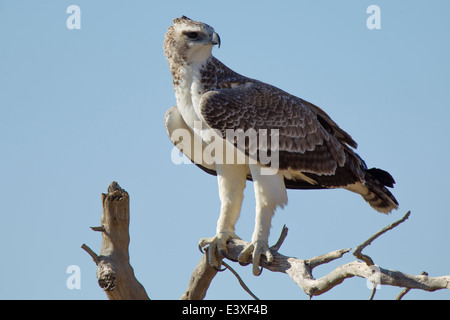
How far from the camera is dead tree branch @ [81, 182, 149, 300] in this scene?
27.2ft

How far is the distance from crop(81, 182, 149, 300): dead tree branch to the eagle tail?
314 cm

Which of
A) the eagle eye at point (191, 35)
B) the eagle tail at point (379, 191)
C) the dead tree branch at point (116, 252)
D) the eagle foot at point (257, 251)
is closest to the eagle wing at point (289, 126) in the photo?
the eagle tail at point (379, 191)

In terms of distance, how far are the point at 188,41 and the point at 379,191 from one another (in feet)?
9.96

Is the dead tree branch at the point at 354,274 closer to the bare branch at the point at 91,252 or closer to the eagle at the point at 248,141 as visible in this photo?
the eagle at the point at 248,141

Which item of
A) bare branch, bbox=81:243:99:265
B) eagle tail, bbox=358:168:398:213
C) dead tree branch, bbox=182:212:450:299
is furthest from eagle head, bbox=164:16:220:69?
dead tree branch, bbox=182:212:450:299

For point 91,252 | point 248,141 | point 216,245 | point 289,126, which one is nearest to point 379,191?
point 289,126

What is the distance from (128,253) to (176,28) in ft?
9.01

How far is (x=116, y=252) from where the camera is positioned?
852 cm

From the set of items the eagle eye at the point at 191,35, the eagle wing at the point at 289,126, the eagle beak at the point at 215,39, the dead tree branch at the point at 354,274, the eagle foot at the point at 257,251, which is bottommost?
the dead tree branch at the point at 354,274

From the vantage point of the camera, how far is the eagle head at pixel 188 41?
29.9 feet

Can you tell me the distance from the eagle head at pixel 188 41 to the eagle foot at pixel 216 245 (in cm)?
213

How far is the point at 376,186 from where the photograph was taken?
9.77 m

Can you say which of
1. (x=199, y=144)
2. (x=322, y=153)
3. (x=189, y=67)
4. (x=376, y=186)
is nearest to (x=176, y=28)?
(x=189, y=67)

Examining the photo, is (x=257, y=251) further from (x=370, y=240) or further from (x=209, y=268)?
(x=370, y=240)
